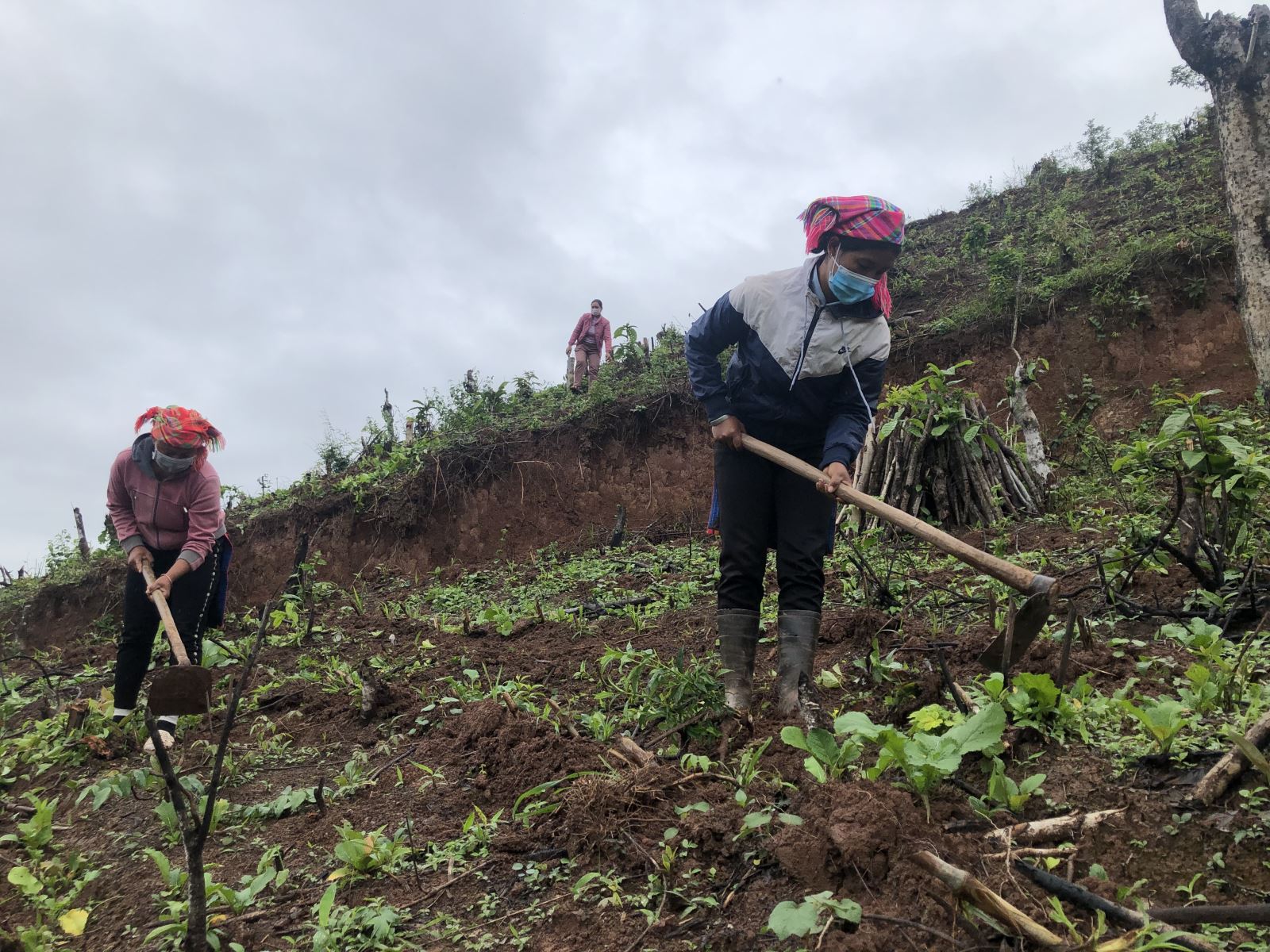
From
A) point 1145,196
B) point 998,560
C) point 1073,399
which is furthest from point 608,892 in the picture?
point 1145,196

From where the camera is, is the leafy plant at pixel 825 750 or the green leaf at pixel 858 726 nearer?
the green leaf at pixel 858 726

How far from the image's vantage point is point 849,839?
1.72 meters

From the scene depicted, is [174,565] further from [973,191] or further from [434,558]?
[973,191]

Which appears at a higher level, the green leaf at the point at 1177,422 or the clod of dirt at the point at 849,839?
the green leaf at the point at 1177,422

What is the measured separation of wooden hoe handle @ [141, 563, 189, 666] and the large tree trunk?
22.5 feet

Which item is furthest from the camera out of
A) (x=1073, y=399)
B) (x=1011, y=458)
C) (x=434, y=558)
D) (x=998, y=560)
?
(x=434, y=558)

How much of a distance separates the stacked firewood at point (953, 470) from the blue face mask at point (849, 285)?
2979 mm

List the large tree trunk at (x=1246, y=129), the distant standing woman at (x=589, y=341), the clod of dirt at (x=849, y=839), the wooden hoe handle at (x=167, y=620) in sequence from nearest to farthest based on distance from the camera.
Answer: the clod of dirt at (x=849, y=839) → the wooden hoe handle at (x=167, y=620) → the large tree trunk at (x=1246, y=129) → the distant standing woman at (x=589, y=341)

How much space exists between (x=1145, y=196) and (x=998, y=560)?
12.4m

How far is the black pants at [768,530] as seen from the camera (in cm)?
300

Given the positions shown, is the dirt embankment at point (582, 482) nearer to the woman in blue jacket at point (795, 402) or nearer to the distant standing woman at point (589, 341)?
the distant standing woman at point (589, 341)

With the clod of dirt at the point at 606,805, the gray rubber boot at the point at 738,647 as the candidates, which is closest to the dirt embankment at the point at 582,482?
the gray rubber boot at the point at 738,647

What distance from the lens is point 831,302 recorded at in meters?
2.96

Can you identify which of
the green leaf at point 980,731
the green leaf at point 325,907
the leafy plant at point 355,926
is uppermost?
the green leaf at point 980,731
